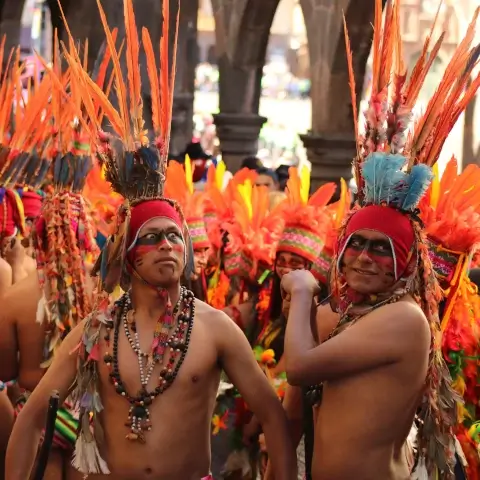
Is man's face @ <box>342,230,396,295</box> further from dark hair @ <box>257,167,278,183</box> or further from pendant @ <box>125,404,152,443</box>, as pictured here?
dark hair @ <box>257,167,278,183</box>

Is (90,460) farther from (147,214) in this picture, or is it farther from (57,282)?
(57,282)

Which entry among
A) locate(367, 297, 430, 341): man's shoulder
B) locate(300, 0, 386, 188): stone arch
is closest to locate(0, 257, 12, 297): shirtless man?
locate(367, 297, 430, 341): man's shoulder

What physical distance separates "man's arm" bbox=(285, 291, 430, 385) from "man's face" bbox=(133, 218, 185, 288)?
1.79ft

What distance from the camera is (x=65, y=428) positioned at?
19.4ft

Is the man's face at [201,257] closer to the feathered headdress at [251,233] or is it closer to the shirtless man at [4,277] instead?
the feathered headdress at [251,233]

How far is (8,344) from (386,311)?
2.38 meters

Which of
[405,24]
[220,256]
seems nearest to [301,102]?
[405,24]

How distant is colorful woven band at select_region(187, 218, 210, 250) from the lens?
7.74 meters

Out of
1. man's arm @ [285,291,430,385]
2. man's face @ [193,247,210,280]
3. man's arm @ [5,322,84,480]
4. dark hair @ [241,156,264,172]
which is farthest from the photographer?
dark hair @ [241,156,264,172]

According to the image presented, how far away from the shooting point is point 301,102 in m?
40.1

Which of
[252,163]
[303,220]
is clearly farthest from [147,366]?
[252,163]

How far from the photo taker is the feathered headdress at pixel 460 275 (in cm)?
604

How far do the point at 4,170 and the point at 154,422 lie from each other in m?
3.39

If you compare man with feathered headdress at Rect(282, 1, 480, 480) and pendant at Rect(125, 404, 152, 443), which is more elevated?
man with feathered headdress at Rect(282, 1, 480, 480)
